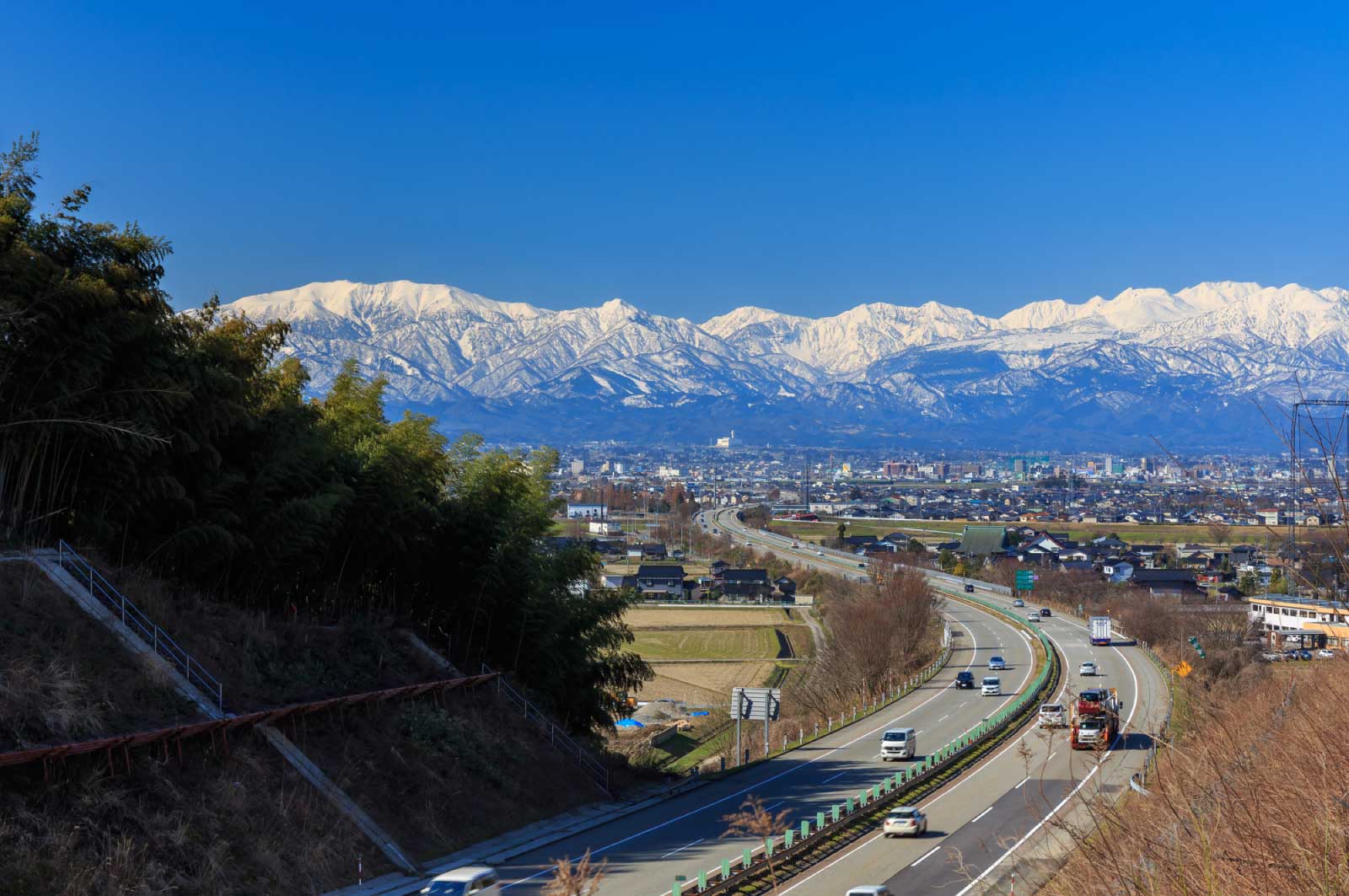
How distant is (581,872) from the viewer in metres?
4.29

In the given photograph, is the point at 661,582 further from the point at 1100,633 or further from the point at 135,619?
the point at 135,619

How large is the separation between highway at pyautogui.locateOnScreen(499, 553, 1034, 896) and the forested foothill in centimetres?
420

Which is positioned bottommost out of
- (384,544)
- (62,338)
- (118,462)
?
(384,544)

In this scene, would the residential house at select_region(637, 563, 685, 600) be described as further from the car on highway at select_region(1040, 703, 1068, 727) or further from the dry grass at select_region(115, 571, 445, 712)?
the dry grass at select_region(115, 571, 445, 712)

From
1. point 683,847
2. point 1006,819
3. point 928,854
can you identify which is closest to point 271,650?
point 683,847

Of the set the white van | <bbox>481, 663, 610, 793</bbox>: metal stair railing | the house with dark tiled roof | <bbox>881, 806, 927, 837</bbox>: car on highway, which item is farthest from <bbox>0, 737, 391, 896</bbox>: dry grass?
the house with dark tiled roof

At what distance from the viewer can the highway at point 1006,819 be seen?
1189 cm

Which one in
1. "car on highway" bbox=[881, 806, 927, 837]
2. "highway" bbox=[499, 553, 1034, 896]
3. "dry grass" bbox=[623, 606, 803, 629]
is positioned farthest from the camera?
"dry grass" bbox=[623, 606, 803, 629]

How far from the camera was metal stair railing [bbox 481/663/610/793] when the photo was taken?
78.5 feet

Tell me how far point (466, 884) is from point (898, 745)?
18.3 metres

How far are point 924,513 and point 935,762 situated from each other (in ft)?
526

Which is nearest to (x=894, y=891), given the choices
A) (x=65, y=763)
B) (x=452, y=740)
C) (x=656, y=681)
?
(x=452, y=740)

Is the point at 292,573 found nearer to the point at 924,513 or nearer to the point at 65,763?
the point at 65,763

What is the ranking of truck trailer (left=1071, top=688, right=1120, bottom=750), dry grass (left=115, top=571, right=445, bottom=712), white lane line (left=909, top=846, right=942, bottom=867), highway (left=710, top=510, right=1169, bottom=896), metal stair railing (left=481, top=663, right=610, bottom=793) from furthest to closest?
truck trailer (left=1071, top=688, right=1120, bottom=750) → metal stair railing (left=481, top=663, right=610, bottom=793) → white lane line (left=909, top=846, right=942, bottom=867) → dry grass (left=115, top=571, right=445, bottom=712) → highway (left=710, top=510, right=1169, bottom=896)
